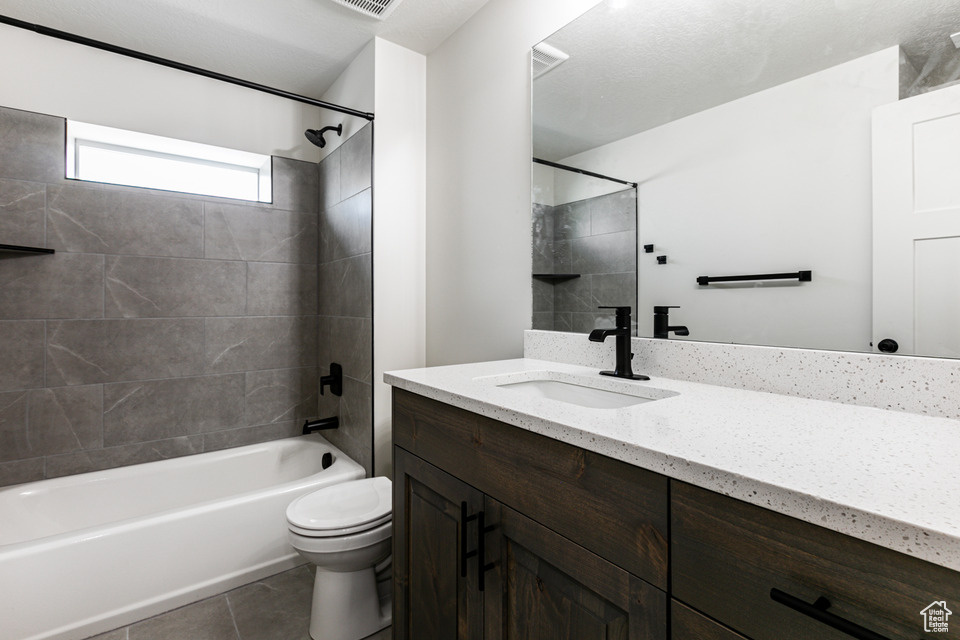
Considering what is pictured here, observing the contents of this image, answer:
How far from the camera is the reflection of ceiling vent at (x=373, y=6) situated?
1841 millimetres

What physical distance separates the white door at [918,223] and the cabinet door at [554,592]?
74cm

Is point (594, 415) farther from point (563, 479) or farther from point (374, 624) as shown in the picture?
point (374, 624)

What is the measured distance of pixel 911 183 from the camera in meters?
0.85

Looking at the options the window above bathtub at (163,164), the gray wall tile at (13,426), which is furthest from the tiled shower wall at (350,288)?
the gray wall tile at (13,426)

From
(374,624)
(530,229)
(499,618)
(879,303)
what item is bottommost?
(374,624)

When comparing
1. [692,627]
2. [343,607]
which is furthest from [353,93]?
[692,627]

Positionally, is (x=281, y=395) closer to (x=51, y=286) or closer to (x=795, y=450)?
(x=51, y=286)

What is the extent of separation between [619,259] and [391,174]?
51.1 inches

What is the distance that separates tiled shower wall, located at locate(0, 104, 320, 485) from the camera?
6.58 ft

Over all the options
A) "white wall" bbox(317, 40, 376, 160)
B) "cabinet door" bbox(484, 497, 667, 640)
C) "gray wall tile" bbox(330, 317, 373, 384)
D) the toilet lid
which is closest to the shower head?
"white wall" bbox(317, 40, 376, 160)

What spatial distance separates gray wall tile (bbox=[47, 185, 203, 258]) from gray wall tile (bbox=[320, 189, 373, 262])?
65cm

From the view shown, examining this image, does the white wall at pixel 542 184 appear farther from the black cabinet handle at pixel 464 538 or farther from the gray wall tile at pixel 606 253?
the black cabinet handle at pixel 464 538

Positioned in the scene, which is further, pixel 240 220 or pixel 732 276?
pixel 240 220

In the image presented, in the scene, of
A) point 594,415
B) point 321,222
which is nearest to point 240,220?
point 321,222
